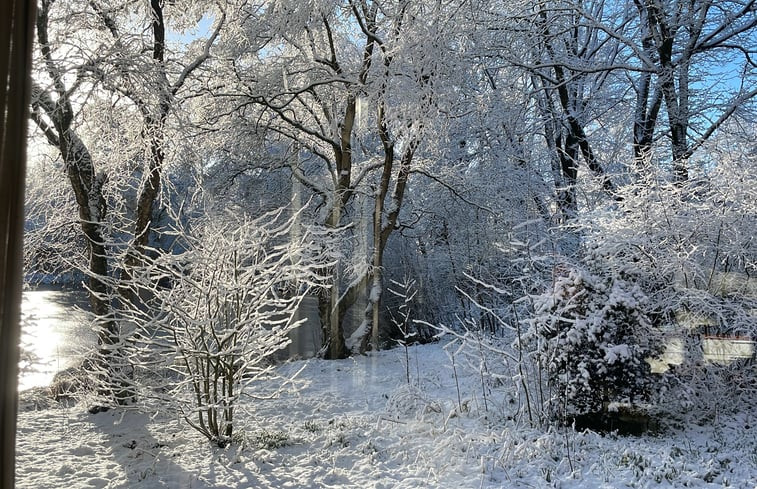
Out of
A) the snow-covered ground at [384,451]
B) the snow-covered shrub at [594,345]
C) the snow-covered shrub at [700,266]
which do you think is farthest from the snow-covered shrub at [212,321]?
the snow-covered shrub at [700,266]

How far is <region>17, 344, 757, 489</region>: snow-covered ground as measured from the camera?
306 cm

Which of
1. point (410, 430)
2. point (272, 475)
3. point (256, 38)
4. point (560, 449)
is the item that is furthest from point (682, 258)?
point (256, 38)

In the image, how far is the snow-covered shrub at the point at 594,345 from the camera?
4.02 m

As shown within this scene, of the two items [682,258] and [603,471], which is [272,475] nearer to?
[603,471]

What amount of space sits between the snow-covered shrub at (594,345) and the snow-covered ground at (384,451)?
34 cm

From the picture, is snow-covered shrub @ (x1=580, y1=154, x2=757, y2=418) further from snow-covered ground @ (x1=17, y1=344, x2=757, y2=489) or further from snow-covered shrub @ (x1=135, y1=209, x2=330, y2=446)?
snow-covered shrub @ (x1=135, y1=209, x2=330, y2=446)

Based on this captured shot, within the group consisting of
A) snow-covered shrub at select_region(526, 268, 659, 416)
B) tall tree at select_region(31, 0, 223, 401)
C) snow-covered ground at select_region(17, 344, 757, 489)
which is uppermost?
tall tree at select_region(31, 0, 223, 401)

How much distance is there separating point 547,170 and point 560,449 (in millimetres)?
6613

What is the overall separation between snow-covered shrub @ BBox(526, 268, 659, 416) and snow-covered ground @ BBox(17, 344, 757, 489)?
0.34 metres

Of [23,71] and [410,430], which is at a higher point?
[23,71]

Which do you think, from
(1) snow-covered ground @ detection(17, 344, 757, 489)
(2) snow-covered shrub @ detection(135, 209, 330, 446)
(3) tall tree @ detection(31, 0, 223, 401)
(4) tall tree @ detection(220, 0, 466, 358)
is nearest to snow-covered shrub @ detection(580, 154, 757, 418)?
(1) snow-covered ground @ detection(17, 344, 757, 489)

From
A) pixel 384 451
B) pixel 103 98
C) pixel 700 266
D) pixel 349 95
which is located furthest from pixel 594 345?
pixel 349 95

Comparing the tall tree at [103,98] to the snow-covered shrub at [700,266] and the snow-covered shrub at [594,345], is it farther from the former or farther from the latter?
the snow-covered shrub at [700,266]

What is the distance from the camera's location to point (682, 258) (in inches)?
165
